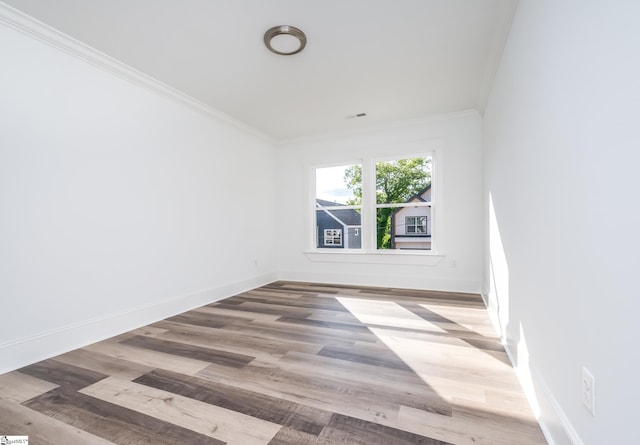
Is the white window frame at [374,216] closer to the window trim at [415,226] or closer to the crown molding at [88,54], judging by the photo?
the window trim at [415,226]

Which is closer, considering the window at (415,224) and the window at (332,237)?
the window at (415,224)

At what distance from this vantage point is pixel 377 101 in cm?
371

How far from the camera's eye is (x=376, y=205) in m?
4.80

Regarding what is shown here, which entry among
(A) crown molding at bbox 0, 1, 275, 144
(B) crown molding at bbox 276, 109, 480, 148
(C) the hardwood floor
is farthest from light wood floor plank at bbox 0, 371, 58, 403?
(B) crown molding at bbox 276, 109, 480, 148

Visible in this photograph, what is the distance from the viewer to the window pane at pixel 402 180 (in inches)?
179

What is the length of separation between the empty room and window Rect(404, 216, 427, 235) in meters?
0.03

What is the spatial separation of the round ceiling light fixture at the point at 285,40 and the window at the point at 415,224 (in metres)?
2.97

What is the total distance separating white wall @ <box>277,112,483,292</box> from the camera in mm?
4164

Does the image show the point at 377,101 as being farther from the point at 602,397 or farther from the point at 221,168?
the point at 602,397

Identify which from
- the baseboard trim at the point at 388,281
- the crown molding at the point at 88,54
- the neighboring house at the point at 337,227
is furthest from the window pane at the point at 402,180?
the crown molding at the point at 88,54

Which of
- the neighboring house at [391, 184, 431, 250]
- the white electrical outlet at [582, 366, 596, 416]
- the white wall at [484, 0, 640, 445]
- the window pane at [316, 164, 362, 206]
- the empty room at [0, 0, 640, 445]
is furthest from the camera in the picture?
the window pane at [316, 164, 362, 206]

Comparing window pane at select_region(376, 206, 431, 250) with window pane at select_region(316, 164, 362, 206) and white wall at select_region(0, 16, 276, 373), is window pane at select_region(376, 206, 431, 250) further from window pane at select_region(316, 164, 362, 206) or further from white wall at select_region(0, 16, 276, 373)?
white wall at select_region(0, 16, 276, 373)

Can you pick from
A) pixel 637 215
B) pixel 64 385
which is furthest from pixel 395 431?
pixel 64 385

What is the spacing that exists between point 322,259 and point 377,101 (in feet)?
8.78
